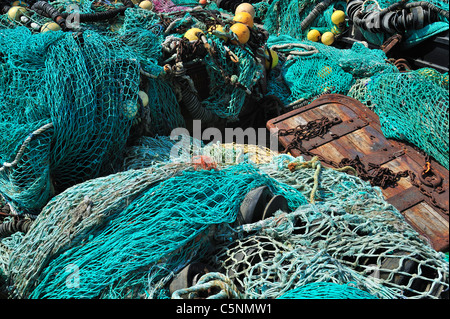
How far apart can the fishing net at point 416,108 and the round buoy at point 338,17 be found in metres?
2.01

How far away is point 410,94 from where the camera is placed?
10.8 ft

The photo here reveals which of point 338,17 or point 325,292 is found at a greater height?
point 338,17

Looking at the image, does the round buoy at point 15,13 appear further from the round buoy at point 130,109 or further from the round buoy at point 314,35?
the round buoy at point 314,35

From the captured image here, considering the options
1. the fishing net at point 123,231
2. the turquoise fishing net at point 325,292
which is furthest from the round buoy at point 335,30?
the turquoise fishing net at point 325,292

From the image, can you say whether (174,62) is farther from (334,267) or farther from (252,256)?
(334,267)

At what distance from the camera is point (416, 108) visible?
126 inches

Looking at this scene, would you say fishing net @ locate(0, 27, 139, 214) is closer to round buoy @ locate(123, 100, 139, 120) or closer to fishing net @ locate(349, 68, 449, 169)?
round buoy @ locate(123, 100, 139, 120)

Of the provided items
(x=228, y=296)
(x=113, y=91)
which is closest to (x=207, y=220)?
(x=228, y=296)

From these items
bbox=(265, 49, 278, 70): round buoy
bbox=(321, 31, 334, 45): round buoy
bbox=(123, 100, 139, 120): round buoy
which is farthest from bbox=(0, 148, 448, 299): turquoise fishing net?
bbox=(321, 31, 334, 45): round buoy

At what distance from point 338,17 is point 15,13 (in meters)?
3.80

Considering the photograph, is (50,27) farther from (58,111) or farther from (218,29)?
(218,29)

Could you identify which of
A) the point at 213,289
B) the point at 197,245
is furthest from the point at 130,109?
the point at 213,289

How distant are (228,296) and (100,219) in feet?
2.60

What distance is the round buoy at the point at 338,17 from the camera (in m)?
5.46
